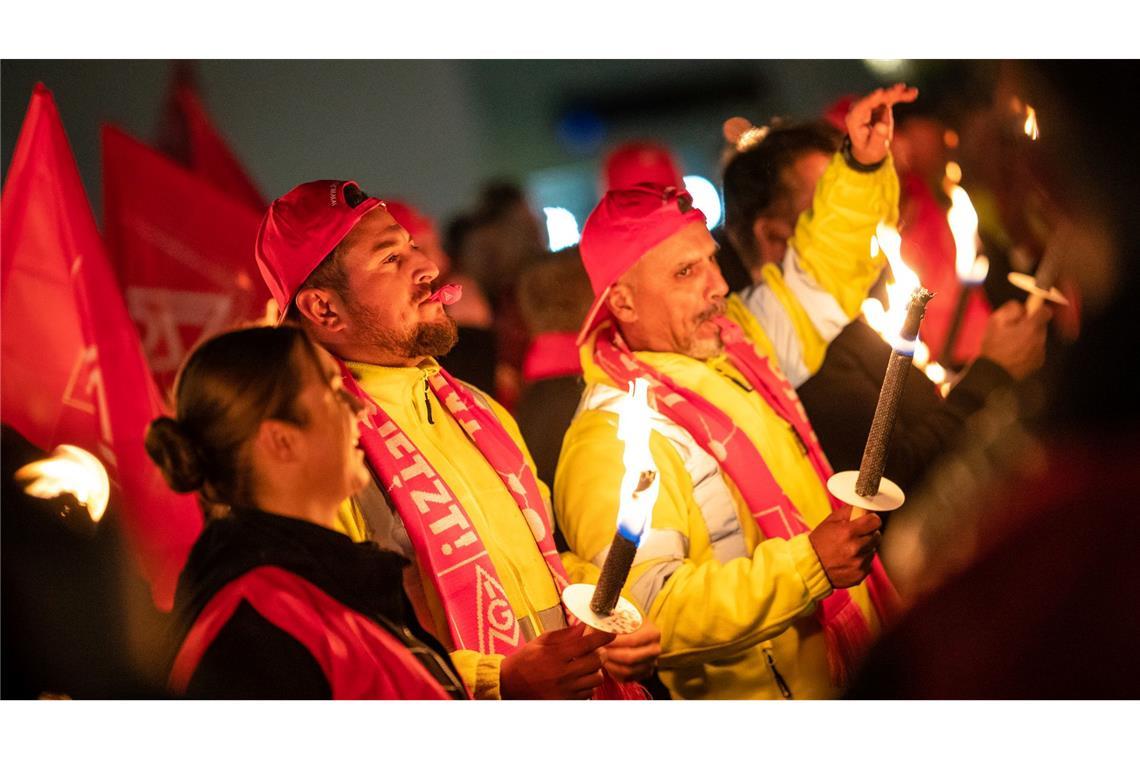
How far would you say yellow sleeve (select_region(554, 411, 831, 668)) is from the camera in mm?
2668

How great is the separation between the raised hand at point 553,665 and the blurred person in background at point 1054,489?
2.09ft

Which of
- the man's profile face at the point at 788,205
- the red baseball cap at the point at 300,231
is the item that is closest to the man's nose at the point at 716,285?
the man's profile face at the point at 788,205

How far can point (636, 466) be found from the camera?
2.44m

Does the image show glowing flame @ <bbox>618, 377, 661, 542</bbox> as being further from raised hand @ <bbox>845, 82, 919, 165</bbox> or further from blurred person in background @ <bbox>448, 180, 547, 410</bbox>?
raised hand @ <bbox>845, 82, 919, 165</bbox>

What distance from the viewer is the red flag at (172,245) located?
2783 millimetres

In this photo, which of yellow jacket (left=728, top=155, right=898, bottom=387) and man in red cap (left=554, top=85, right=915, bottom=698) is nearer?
man in red cap (left=554, top=85, right=915, bottom=698)

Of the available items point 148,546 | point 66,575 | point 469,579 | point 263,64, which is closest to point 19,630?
point 66,575

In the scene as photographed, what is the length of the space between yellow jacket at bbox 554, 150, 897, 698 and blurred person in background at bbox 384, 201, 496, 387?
0.23 metres

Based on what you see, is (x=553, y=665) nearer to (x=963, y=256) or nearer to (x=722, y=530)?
(x=722, y=530)

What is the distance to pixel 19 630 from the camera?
9.22ft

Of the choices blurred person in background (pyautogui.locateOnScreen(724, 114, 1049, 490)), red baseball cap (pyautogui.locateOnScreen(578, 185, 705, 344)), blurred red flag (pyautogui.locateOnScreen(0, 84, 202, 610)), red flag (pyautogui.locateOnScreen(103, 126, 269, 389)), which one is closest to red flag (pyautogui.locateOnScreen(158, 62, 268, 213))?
red flag (pyautogui.locateOnScreen(103, 126, 269, 389))

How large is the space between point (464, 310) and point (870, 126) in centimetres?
103

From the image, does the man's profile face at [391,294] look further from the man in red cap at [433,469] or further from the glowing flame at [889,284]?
the glowing flame at [889,284]

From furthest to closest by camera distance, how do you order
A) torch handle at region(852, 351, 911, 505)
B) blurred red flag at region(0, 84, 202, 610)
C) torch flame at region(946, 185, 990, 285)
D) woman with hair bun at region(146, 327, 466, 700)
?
torch flame at region(946, 185, 990, 285) → blurred red flag at region(0, 84, 202, 610) → woman with hair bun at region(146, 327, 466, 700) → torch handle at region(852, 351, 911, 505)
